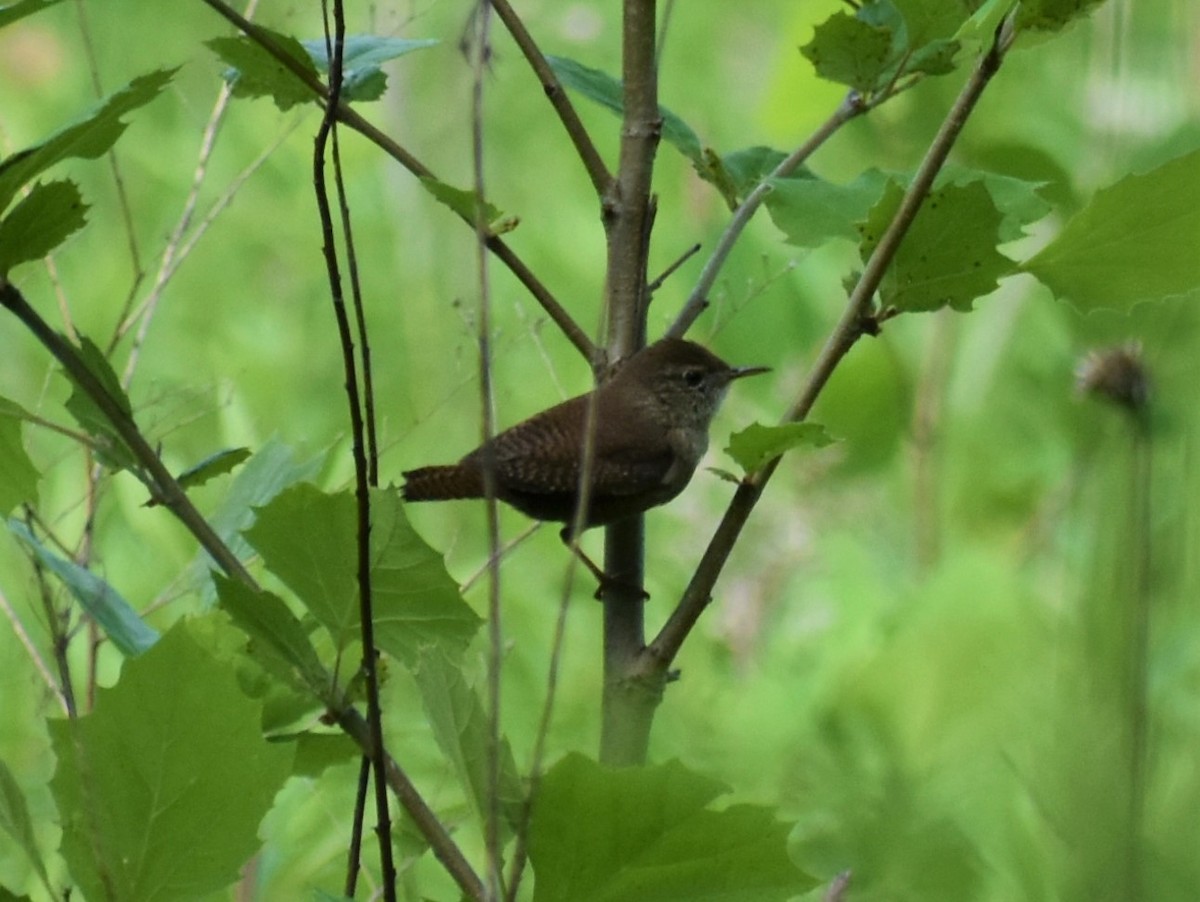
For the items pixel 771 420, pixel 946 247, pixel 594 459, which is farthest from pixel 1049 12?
pixel 771 420

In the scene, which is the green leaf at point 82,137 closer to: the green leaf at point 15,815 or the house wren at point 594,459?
the green leaf at point 15,815

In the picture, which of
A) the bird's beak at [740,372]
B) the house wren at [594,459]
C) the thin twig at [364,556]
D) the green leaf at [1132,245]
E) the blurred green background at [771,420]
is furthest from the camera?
the bird's beak at [740,372]

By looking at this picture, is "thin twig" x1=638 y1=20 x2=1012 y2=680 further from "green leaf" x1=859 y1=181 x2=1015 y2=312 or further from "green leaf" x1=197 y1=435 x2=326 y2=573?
"green leaf" x1=197 y1=435 x2=326 y2=573

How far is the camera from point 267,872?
4.14ft

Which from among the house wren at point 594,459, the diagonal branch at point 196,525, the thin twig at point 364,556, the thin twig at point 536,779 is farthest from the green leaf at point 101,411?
the house wren at point 594,459

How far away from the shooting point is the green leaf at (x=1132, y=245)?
0.80m

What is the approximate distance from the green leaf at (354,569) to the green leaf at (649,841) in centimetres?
13

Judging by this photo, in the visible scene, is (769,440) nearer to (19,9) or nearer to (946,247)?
(946,247)

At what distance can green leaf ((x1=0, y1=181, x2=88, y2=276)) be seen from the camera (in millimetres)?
766

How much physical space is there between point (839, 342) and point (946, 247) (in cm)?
7

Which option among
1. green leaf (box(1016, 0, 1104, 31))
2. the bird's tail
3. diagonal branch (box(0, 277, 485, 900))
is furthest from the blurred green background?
diagonal branch (box(0, 277, 485, 900))

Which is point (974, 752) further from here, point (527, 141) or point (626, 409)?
point (527, 141)

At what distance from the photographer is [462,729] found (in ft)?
2.31

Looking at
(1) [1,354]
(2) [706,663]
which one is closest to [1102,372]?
(2) [706,663]
